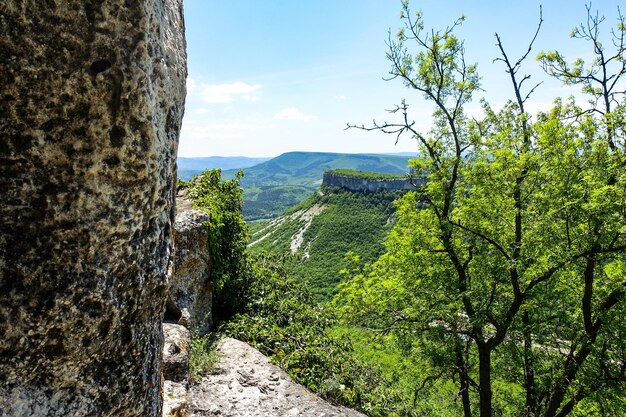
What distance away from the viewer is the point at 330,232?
107 m

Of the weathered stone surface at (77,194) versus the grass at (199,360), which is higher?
the weathered stone surface at (77,194)

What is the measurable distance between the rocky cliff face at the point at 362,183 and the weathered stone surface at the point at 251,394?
10089 cm

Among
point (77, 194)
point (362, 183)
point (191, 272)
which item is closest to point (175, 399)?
point (191, 272)

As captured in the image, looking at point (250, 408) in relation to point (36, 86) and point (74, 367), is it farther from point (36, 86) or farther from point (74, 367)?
point (36, 86)

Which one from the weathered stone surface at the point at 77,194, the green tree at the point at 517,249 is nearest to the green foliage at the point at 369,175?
the green tree at the point at 517,249

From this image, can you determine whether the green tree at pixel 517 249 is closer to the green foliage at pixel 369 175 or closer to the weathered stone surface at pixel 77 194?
the weathered stone surface at pixel 77 194

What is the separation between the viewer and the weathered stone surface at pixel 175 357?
682 centimetres

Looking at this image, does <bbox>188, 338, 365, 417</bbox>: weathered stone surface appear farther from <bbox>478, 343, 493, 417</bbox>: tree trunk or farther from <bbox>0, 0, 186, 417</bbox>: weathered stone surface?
<bbox>478, 343, 493, 417</bbox>: tree trunk

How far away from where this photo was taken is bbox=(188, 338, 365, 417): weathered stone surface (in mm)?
7141

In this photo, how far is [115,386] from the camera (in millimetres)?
2775

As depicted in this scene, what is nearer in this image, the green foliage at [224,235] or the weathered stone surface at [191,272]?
the weathered stone surface at [191,272]

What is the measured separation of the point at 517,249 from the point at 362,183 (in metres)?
113

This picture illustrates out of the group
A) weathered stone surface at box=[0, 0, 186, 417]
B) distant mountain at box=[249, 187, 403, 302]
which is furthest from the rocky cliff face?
weathered stone surface at box=[0, 0, 186, 417]

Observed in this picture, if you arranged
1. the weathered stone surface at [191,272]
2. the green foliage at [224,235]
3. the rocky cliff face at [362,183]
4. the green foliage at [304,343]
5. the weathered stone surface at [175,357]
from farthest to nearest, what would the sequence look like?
the rocky cliff face at [362,183], the green foliage at [224,235], the weathered stone surface at [191,272], the green foliage at [304,343], the weathered stone surface at [175,357]
